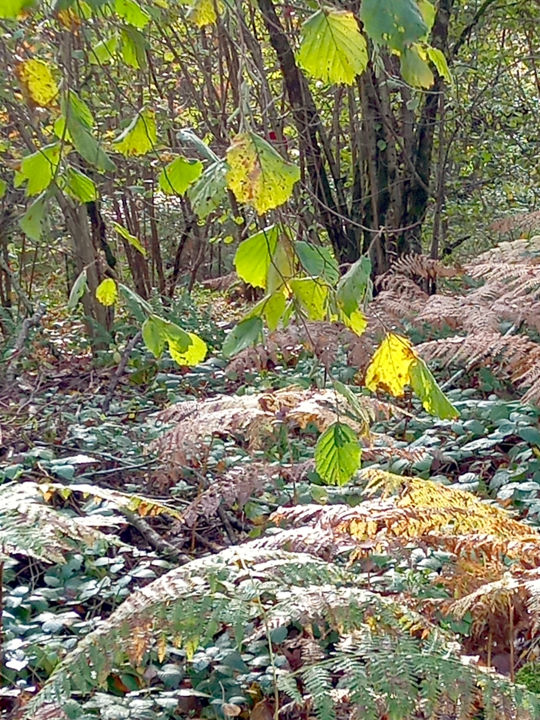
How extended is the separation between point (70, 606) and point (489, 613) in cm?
115

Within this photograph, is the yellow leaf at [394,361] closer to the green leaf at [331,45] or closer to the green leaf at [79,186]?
the green leaf at [331,45]

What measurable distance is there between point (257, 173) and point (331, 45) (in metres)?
0.17

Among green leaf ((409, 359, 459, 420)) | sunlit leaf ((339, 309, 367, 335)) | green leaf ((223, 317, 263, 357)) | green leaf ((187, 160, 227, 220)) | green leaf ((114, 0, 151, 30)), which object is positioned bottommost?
green leaf ((409, 359, 459, 420))

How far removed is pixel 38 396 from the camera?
4.64m

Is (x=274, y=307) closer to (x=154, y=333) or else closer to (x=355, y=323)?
(x=355, y=323)

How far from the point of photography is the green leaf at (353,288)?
1108mm

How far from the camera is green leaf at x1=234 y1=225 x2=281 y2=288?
1.12 metres

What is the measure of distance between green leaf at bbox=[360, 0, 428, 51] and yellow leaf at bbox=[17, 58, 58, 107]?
784mm

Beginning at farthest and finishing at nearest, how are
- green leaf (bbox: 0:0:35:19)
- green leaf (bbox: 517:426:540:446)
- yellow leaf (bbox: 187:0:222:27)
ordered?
green leaf (bbox: 517:426:540:446) → yellow leaf (bbox: 187:0:222:27) → green leaf (bbox: 0:0:35:19)

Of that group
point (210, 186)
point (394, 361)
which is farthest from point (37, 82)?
point (394, 361)

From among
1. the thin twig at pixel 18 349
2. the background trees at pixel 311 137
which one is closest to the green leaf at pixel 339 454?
the background trees at pixel 311 137

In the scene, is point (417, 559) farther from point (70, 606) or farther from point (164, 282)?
point (164, 282)

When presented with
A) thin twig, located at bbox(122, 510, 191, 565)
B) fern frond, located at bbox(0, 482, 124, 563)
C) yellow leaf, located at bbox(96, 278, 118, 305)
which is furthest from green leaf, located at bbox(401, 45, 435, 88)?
thin twig, located at bbox(122, 510, 191, 565)

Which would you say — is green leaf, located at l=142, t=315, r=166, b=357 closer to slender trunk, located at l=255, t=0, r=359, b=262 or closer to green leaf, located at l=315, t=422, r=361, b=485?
green leaf, located at l=315, t=422, r=361, b=485
